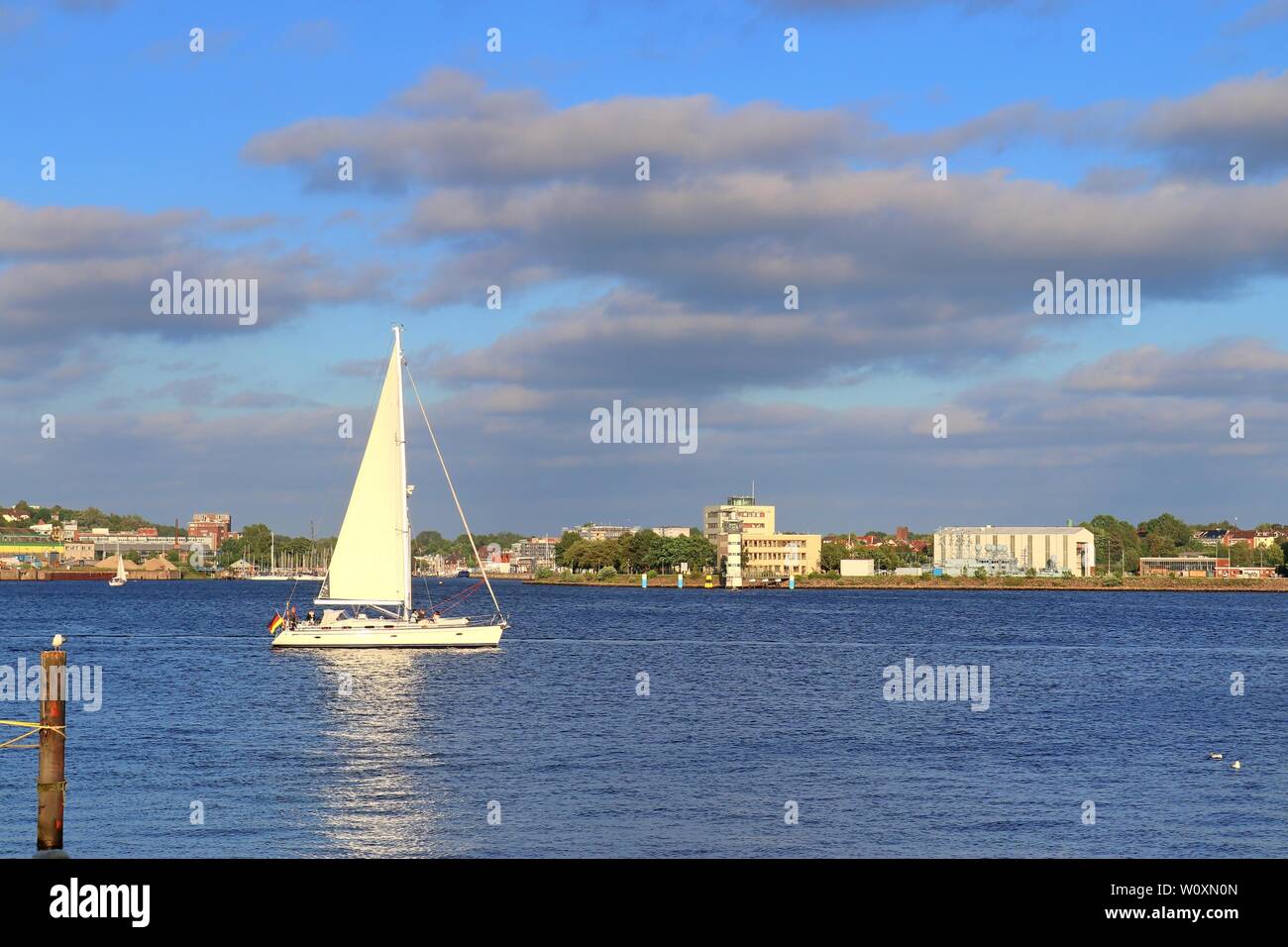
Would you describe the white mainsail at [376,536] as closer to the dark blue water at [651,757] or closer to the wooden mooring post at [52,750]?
the dark blue water at [651,757]

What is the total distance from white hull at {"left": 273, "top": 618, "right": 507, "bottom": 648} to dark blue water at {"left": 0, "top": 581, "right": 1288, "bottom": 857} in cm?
105

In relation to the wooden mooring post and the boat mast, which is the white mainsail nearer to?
the boat mast

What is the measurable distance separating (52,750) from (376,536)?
189 ft

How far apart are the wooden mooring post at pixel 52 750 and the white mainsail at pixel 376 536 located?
56.5m

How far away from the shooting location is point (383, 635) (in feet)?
254

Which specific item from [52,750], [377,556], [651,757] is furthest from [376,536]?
[52,750]

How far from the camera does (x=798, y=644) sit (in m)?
104

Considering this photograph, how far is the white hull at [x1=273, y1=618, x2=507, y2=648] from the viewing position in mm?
77625

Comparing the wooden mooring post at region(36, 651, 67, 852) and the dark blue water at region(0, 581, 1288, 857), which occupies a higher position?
the wooden mooring post at region(36, 651, 67, 852)

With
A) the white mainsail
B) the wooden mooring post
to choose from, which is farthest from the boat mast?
the wooden mooring post

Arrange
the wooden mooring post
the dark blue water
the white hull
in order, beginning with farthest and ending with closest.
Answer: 1. the white hull
2. the dark blue water
3. the wooden mooring post

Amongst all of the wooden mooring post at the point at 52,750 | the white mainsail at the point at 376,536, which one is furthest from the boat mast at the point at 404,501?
the wooden mooring post at the point at 52,750

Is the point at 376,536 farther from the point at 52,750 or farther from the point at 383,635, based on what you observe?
the point at 52,750

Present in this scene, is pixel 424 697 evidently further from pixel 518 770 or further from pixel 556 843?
pixel 556 843
